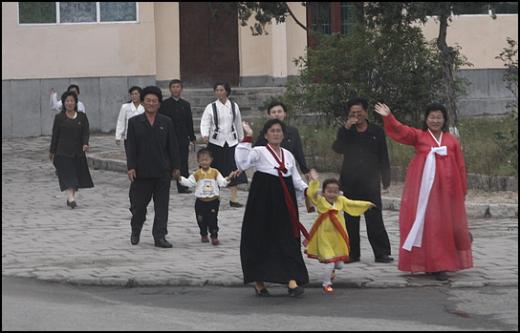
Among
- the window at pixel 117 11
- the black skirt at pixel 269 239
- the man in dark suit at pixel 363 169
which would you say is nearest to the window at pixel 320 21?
the window at pixel 117 11

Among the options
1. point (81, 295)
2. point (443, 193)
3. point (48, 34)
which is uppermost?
point (48, 34)

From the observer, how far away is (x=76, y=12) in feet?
88.0

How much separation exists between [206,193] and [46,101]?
12.8 meters

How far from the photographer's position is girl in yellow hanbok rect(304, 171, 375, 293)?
1135 centimetres

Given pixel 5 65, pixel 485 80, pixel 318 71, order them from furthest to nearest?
pixel 485 80 → pixel 5 65 → pixel 318 71

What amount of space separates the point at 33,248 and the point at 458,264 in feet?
15.2

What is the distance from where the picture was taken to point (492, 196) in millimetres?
16625

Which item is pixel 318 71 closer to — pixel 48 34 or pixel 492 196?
pixel 492 196

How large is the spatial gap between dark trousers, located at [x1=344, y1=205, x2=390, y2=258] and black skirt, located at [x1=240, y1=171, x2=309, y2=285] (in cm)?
140

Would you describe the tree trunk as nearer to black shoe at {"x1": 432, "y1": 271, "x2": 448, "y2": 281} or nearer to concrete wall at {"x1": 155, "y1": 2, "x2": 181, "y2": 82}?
black shoe at {"x1": 432, "y1": 271, "x2": 448, "y2": 281}

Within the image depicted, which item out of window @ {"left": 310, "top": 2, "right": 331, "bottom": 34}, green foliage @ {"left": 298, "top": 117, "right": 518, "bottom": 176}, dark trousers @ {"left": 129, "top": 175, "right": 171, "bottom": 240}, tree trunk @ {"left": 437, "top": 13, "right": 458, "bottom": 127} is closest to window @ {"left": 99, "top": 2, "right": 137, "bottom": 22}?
window @ {"left": 310, "top": 2, "right": 331, "bottom": 34}

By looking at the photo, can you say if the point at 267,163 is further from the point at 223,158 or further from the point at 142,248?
the point at 223,158

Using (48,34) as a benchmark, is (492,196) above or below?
below

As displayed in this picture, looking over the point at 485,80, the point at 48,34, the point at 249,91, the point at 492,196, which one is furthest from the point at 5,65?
the point at 492,196
